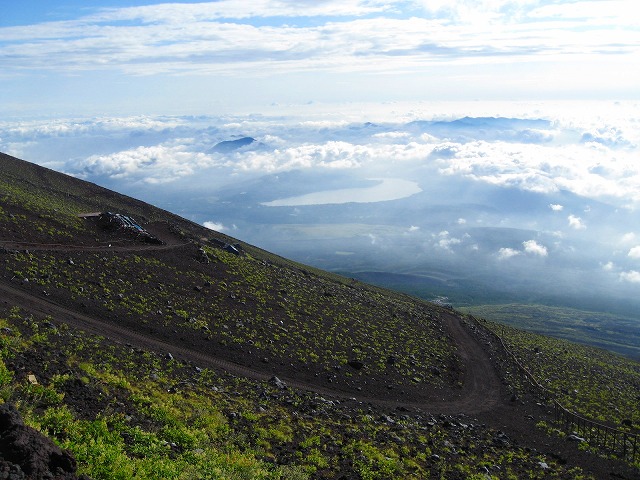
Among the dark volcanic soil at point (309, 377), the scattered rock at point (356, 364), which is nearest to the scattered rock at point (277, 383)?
the dark volcanic soil at point (309, 377)

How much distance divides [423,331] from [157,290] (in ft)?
90.3

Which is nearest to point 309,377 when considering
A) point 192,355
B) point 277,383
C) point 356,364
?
point 277,383

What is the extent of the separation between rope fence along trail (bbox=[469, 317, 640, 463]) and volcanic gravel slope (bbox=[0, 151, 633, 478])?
1.28m

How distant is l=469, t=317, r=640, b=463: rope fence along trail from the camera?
103 ft

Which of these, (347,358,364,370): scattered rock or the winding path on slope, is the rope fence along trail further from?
(347,358,364,370): scattered rock

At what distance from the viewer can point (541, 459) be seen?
2798 centimetres

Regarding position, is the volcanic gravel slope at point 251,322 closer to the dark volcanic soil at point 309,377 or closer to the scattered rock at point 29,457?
the dark volcanic soil at point 309,377

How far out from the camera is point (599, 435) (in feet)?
113

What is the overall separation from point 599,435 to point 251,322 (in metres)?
26.0

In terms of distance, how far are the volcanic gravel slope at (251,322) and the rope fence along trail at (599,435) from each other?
128 centimetres

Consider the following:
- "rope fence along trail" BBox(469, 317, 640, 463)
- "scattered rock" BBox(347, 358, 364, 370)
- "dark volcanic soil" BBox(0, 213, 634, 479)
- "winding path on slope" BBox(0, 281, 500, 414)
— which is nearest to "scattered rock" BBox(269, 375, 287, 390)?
"winding path on slope" BBox(0, 281, 500, 414)

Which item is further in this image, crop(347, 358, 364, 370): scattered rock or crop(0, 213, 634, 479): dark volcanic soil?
crop(347, 358, 364, 370): scattered rock

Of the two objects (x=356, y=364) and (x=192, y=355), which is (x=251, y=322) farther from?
(x=192, y=355)

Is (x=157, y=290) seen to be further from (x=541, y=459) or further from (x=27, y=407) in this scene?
(x=541, y=459)
